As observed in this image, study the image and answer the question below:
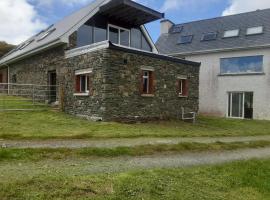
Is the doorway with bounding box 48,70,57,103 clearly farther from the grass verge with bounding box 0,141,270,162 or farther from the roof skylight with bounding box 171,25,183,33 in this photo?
the roof skylight with bounding box 171,25,183,33

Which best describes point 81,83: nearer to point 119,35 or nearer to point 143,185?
point 119,35

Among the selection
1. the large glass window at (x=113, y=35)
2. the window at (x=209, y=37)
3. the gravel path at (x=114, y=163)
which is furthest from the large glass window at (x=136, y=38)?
the gravel path at (x=114, y=163)

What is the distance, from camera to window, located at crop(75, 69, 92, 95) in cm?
1745

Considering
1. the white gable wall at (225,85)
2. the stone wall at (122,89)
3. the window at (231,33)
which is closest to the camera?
the stone wall at (122,89)

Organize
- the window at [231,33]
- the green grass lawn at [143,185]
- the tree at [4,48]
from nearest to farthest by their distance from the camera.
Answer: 1. the green grass lawn at [143,185]
2. the window at [231,33]
3. the tree at [4,48]

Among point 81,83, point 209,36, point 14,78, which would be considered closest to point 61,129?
point 81,83

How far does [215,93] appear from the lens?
28.6 m

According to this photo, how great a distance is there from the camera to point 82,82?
1825 cm

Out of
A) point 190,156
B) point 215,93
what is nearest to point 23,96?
point 215,93

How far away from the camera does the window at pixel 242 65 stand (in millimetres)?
26180

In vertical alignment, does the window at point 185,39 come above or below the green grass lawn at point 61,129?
above

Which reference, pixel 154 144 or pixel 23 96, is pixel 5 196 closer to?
pixel 154 144

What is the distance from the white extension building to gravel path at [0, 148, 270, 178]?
649 inches

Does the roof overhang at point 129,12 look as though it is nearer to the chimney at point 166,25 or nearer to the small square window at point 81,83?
the small square window at point 81,83
